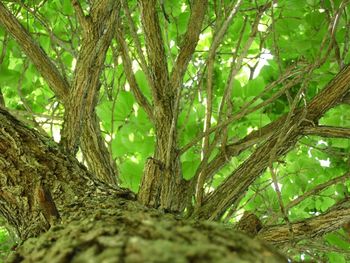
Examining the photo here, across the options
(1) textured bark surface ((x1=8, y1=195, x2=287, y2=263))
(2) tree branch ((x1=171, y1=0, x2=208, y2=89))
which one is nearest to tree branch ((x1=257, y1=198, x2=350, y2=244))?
(2) tree branch ((x1=171, y1=0, x2=208, y2=89))

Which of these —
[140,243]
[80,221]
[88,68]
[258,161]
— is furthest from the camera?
[258,161]

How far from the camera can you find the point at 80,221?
2.36 feet

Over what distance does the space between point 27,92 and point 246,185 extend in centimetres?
129

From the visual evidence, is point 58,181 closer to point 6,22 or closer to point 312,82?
point 6,22

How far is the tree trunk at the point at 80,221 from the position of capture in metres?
0.49

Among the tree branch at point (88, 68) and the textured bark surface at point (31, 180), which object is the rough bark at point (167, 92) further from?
the textured bark surface at point (31, 180)

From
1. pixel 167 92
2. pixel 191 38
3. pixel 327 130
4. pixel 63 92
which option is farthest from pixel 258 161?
pixel 63 92

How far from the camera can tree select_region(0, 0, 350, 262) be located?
2.03ft

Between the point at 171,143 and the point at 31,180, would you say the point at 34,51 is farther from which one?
the point at 31,180

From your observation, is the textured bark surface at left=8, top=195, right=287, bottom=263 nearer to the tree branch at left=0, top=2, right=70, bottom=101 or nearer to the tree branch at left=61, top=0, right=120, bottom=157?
the tree branch at left=61, top=0, right=120, bottom=157

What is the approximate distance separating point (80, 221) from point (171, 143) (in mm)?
709

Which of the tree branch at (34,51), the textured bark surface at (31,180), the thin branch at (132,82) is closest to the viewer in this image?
the textured bark surface at (31,180)

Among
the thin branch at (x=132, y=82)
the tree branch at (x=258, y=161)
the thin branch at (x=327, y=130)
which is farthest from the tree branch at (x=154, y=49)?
the thin branch at (x=327, y=130)

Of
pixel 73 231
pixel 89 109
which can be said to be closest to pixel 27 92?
pixel 89 109
